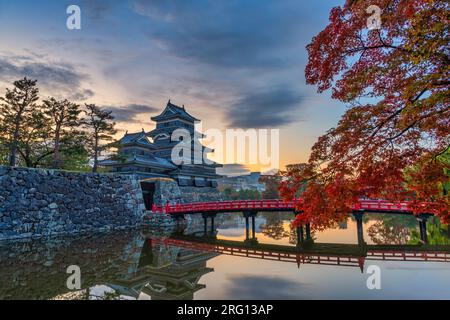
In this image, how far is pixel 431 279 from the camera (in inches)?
301

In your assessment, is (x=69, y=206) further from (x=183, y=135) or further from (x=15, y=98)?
(x=183, y=135)

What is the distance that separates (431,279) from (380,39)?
724 centimetres

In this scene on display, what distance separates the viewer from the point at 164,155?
112 feet

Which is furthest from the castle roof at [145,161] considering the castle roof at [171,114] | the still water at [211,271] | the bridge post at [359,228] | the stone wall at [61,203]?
the bridge post at [359,228]

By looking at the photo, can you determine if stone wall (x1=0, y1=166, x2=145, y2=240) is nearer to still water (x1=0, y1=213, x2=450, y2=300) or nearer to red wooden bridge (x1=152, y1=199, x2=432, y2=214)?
still water (x1=0, y1=213, x2=450, y2=300)

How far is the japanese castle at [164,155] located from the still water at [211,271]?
15.5m

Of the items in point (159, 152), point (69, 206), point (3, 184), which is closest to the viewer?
point (3, 184)

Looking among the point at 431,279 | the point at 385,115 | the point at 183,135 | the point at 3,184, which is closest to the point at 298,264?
the point at 431,279

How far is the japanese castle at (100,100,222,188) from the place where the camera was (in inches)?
1123

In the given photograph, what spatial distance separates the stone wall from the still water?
64.0 inches

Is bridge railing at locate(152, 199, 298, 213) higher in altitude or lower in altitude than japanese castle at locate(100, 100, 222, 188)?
lower

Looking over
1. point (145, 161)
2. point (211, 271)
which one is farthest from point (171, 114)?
point (211, 271)

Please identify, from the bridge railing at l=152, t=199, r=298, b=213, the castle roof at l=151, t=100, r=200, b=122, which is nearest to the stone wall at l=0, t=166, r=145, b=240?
the bridge railing at l=152, t=199, r=298, b=213

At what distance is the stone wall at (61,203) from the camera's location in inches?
523
